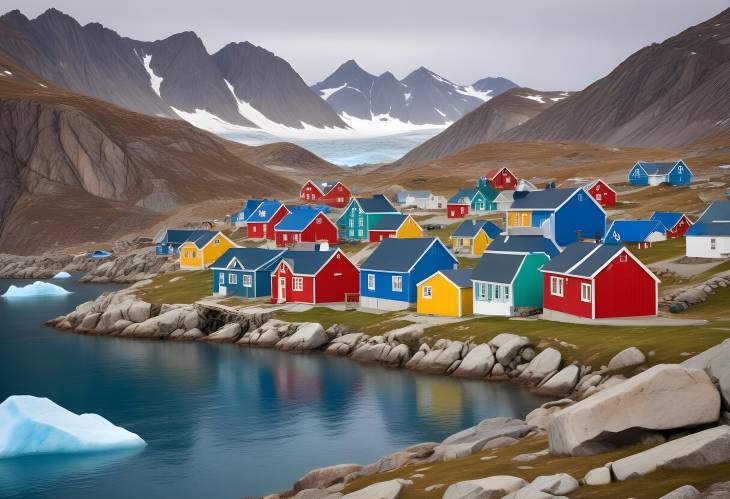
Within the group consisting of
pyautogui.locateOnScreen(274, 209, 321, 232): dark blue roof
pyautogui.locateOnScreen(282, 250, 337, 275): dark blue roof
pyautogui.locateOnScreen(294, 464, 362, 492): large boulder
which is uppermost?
pyautogui.locateOnScreen(274, 209, 321, 232): dark blue roof

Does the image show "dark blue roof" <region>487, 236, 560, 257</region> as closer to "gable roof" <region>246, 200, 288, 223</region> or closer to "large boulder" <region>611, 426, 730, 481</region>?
"large boulder" <region>611, 426, 730, 481</region>

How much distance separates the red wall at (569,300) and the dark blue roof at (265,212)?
227 feet

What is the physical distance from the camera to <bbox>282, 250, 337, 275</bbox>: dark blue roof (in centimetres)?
8394

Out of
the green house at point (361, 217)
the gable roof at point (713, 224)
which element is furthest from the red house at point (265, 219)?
the gable roof at point (713, 224)

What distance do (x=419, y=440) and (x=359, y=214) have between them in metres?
78.8

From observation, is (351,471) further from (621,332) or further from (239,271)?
(239,271)

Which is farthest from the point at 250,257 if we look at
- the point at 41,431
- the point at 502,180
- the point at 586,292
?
the point at 502,180

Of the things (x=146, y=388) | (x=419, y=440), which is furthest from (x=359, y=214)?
(x=419, y=440)

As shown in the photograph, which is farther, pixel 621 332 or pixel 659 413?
pixel 621 332

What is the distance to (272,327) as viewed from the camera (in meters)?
75.2

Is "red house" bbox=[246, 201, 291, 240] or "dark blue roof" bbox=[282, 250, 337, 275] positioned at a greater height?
"red house" bbox=[246, 201, 291, 240]

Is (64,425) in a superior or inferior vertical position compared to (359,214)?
inferior

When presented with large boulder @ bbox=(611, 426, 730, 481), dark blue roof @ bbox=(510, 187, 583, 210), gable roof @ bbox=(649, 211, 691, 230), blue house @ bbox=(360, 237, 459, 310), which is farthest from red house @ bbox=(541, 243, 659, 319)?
large boulder @ bbox=(611, 426, 730, 481)

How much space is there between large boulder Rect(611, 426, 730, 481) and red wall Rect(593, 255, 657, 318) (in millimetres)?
38284
